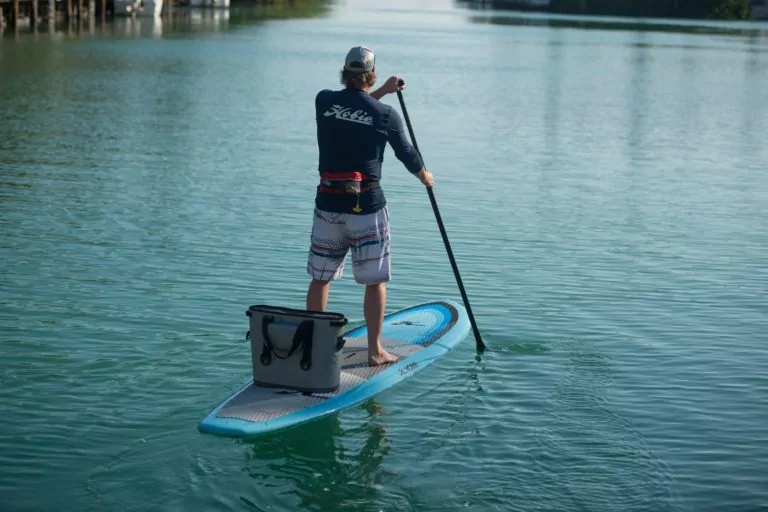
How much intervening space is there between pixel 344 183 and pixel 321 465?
1956 millimetres

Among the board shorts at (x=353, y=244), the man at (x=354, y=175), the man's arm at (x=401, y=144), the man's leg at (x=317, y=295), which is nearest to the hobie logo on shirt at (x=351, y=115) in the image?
the man at (x=354, y=175)

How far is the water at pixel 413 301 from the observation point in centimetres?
738

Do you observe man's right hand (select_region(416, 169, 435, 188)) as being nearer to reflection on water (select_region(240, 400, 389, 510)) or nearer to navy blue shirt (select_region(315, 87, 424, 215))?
navy blue shirt (select_region(315, 87, 424, 215))

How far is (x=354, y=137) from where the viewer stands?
850 cm

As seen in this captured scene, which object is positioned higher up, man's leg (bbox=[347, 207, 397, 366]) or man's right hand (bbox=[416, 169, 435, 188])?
man's right hand (bbox=[416, 169, 435, 188])

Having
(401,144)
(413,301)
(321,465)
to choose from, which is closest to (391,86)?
(401,144)

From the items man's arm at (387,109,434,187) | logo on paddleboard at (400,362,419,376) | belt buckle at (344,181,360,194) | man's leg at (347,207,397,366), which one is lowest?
logo on paddleboard at (400,362,419,376)

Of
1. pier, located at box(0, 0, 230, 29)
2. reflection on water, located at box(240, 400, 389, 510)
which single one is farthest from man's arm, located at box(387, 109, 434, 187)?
pier, located at box(0, 0, 230, 29)

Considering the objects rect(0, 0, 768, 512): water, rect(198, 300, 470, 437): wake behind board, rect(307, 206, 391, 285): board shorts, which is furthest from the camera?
rect(307, 206, 391, 285): board shorts

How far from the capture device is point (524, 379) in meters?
9.43

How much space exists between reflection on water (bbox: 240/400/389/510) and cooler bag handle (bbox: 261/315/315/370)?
0.41 meters

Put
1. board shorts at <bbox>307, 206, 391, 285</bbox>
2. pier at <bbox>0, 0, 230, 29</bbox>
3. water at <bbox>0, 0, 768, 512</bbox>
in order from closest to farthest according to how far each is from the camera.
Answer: water at <bbox>0, 0, 768, 512</bbox> < board shorts at <bbox>307, 206, 391, 285</bbox> < pier at <bbox>0, 0, 230, 29</bbox>

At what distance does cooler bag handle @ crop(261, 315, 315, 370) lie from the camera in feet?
26.4

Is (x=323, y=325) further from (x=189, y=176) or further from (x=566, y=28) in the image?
(x=566, y=28)
